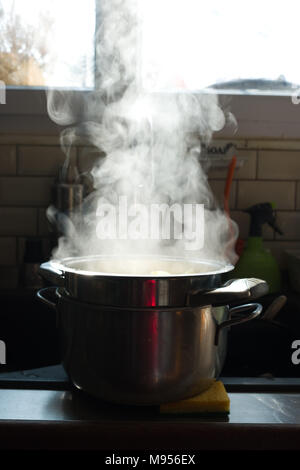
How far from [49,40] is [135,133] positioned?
1.44 feet

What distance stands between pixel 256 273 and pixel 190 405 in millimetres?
745

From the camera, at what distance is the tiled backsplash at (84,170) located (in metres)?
1.45

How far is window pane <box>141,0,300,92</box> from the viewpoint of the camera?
154cm

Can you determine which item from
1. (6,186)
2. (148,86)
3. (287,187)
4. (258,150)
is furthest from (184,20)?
(6,186)

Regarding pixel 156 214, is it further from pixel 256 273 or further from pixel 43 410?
pixel 43 410

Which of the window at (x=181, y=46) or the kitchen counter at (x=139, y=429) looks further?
the window at (x=181, y=46)

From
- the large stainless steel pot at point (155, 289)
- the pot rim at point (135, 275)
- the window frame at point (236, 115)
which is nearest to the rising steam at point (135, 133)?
the window frame at point (236, 115)

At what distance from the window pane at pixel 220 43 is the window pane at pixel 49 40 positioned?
187mm

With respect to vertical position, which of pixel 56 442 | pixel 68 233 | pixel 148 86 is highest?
pixel 148 86

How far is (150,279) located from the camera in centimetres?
62

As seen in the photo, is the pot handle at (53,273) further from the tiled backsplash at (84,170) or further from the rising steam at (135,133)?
the tiled backsplash at (84,170)

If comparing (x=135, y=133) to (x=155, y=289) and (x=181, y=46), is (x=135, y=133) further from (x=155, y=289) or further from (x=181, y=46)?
(x=155, y=289)

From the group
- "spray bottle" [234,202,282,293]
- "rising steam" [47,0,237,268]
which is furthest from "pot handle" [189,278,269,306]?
"spray bottle" [234,202,282,293]

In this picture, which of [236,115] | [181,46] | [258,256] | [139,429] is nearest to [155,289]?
[139,429]
